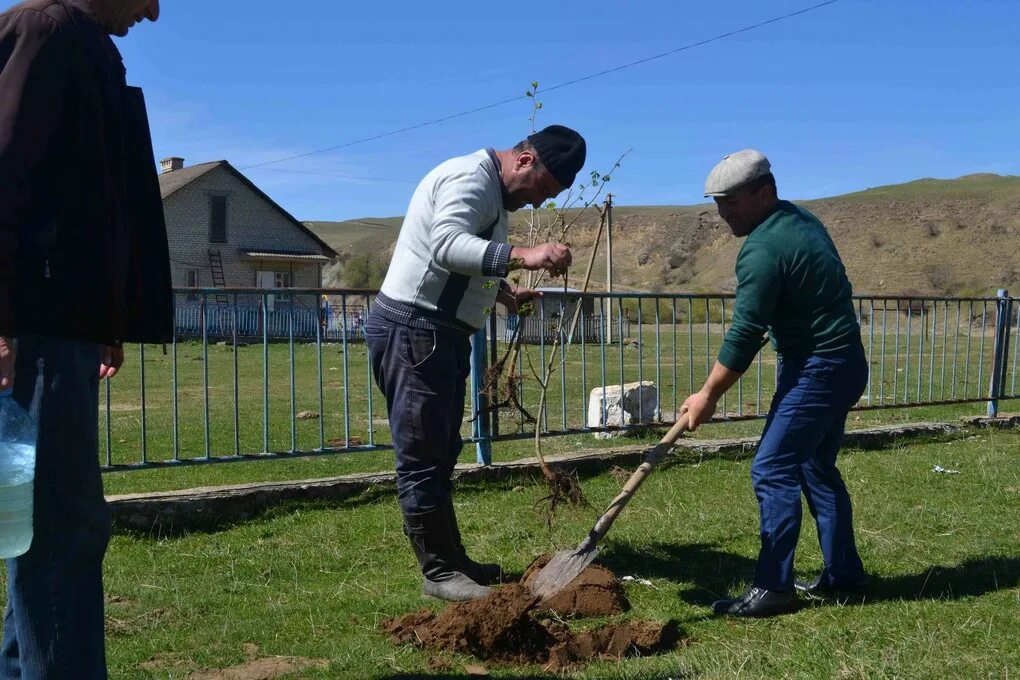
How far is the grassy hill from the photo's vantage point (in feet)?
227

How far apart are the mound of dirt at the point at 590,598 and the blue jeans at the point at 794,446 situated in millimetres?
599

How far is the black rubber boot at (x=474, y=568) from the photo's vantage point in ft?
14.5

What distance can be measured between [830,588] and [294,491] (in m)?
3.28

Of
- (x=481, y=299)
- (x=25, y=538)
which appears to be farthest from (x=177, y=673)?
(x=481, y=299)

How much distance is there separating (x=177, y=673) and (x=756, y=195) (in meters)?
2.89

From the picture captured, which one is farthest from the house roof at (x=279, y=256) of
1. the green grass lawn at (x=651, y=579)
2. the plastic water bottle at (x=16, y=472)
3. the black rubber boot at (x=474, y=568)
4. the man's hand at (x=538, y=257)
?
the plastic water bottle at (x=16, y=472)

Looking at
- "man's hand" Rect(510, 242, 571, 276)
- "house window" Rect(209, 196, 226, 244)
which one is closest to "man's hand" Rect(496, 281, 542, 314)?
"man's hand" Rect(510, 242, 571, 276)

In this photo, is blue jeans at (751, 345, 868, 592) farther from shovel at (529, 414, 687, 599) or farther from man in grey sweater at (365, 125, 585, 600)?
man in grey sweater at (365, 125, 585, 600)

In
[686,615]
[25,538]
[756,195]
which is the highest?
[756,195]

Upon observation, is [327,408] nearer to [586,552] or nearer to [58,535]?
[586,552]

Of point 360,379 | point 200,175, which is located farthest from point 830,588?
point 200,175

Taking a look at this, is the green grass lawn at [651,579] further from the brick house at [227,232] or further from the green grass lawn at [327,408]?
the brick house at [227,232]

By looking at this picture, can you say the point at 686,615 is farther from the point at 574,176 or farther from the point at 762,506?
the point at 574,176

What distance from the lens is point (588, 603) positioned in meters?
4.10
